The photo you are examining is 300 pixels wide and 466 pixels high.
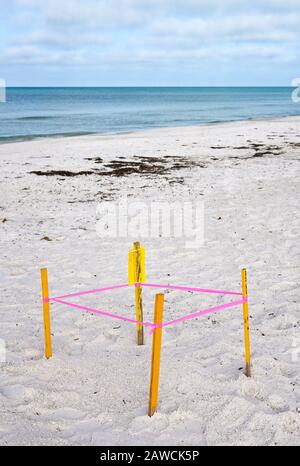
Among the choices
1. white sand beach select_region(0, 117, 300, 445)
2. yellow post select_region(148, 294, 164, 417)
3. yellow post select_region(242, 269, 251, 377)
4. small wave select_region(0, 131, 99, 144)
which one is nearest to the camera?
yellow post select_region(148, 294, 164, 417)

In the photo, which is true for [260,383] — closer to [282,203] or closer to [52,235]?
[52,235]

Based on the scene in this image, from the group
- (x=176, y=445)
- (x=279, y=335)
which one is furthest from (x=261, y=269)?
(x=176, y=445)

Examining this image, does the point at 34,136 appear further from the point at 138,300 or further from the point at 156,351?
the point at 156,351

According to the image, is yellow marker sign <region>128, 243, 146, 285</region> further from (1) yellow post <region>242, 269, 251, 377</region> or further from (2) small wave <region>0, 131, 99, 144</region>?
(2) small wave <region>0, 131, 99, 144</region>

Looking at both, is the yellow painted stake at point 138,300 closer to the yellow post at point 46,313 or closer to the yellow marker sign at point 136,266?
the yellow marker sign at point 136,266

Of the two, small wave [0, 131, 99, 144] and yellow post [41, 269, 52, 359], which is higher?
small wave [0, 131, 99, 144]

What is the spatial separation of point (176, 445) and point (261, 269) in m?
3.53

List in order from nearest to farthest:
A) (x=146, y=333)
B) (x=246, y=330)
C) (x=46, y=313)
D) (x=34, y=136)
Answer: (x=246, y=330)
(x=46, y=313)
(x=146, y=333)
(x=34, y=136)

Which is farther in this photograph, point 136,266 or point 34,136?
point 34,136

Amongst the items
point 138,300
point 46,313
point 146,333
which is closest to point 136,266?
point 138,300

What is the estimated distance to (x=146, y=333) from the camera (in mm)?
4652

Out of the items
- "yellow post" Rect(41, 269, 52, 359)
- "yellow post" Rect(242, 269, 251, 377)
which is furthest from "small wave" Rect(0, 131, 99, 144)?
"yellow post" Rect(242, 269, 251, 377)

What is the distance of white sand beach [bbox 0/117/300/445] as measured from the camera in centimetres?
320

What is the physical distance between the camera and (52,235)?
7.99m
